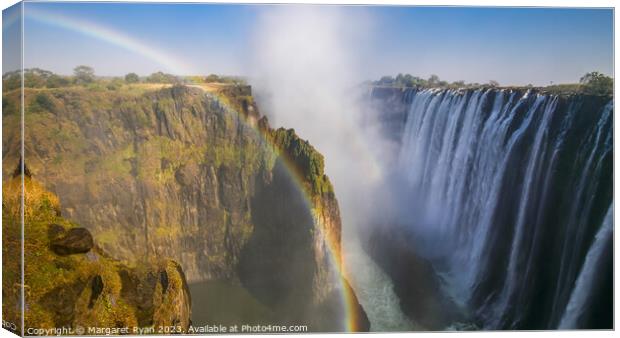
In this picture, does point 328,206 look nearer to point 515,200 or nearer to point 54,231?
point 515,200

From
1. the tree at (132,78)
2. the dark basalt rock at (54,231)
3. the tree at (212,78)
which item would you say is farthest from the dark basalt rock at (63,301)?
the tree at (212,78)

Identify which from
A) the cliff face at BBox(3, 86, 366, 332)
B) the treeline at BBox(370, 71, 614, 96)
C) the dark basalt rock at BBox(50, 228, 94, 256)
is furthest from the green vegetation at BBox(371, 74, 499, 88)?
the dark basalt rock at BBox(50, 228, 94, 256)

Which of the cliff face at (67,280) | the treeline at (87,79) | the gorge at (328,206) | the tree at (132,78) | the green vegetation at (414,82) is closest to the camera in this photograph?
the cliff face at (67,280)

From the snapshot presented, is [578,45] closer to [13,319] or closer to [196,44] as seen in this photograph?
[196,44]

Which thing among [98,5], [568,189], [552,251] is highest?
[98,5]

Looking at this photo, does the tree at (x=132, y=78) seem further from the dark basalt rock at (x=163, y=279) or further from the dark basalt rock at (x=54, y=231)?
the dark basalt rock at (x=163, y=279)

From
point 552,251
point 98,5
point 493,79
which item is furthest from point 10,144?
point 552,251

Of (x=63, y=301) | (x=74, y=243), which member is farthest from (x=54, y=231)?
(x=63, y=301)
